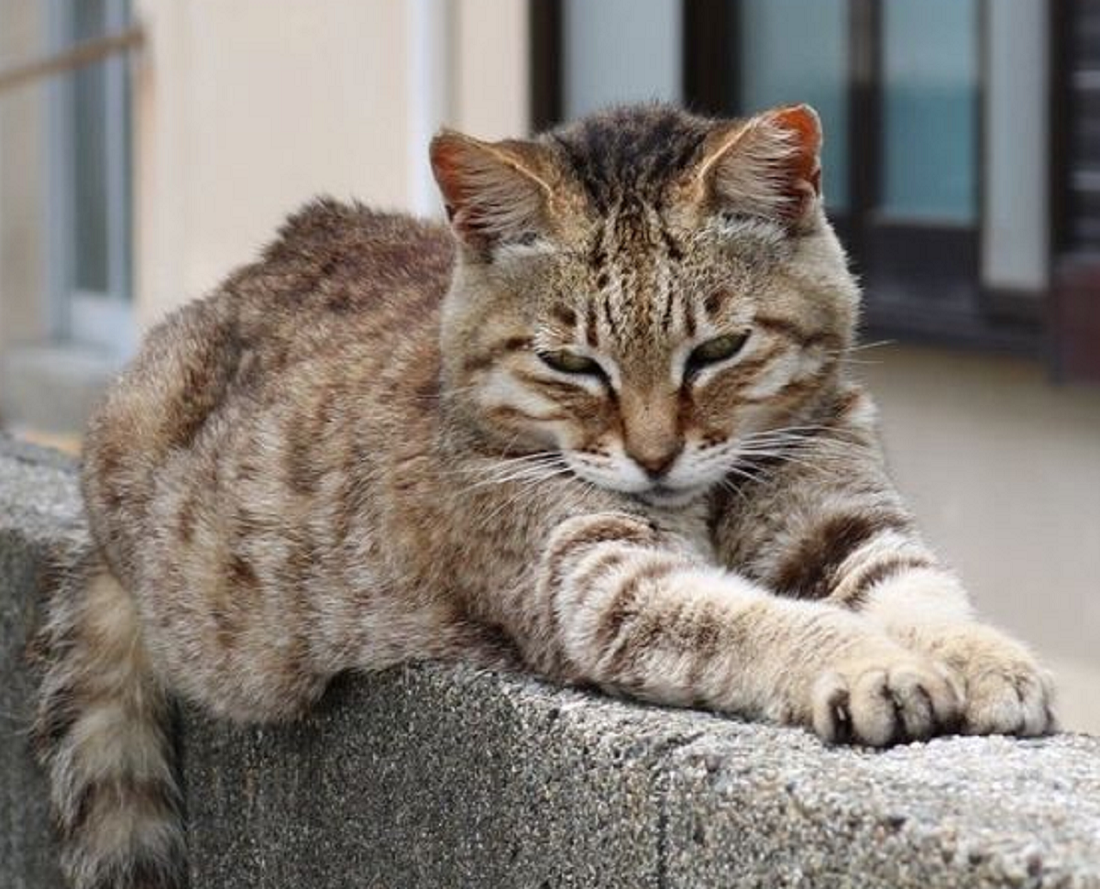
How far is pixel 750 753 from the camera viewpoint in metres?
2.76

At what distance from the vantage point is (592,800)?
2.92 m

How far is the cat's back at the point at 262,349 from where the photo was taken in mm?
3980

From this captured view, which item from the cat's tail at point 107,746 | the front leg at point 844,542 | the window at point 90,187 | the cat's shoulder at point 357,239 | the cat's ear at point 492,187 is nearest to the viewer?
the front leg at point 844,542

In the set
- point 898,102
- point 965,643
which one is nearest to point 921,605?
point 965,643

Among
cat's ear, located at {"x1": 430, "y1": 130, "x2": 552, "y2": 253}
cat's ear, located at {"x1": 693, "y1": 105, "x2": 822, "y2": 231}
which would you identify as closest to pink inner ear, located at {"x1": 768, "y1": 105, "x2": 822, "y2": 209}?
cat's ear, located at {"x1": 693, "y1": 105, "x2": 822, "y2": 231}

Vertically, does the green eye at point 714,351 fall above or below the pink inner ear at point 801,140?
below

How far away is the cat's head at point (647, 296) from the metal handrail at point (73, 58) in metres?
5.87

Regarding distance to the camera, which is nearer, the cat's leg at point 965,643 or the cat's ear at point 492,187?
the cat's leg at point 965,643

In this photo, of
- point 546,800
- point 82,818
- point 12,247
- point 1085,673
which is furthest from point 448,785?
point 12,247

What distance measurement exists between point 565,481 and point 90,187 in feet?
24.4

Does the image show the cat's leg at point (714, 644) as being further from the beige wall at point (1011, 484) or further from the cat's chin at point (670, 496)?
the beige wall at point (1011, 484)

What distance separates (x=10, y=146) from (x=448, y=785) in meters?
7.89

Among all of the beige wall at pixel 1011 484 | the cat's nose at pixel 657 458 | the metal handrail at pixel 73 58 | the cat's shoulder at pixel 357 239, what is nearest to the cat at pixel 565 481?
the cat's nose at pixel 657 458

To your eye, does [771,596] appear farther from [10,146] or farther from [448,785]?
[10,146]
